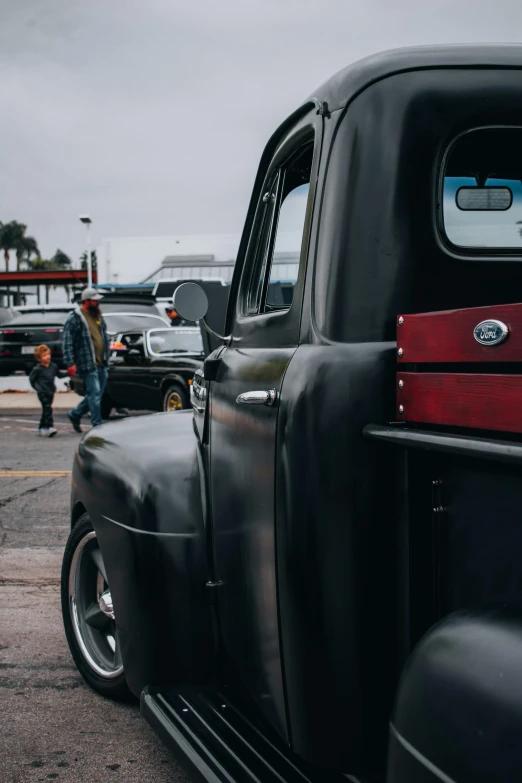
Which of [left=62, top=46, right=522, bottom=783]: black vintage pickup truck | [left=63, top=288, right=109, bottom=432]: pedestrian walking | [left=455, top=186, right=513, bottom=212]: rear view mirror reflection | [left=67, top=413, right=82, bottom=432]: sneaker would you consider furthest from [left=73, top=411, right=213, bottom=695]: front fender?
[left=67, top=413, right=82, bottom=432]: sneaker

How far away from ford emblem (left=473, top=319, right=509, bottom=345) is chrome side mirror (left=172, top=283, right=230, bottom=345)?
1.29 metres

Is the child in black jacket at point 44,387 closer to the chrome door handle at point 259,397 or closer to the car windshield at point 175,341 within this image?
the car windshield at point 175,341

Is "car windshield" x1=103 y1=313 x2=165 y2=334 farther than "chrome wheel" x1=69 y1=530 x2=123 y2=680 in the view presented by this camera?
Yes

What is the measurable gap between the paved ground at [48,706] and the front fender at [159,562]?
33cm

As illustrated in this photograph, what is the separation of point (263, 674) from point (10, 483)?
20.7ft

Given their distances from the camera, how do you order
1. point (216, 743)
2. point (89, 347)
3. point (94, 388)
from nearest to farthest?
point (216, 743) < point (89, 347) < point (94, 388)

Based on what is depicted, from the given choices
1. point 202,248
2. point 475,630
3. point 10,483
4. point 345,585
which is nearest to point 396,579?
point 345,585

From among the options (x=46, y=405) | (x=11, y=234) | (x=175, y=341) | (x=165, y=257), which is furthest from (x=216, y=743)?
(x=11, y=234)

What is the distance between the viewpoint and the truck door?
216cm

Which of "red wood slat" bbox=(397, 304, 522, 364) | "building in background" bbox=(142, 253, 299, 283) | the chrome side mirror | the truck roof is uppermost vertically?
"building in background" bbox=(142, 253, 299, 283)

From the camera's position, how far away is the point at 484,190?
7.51ft

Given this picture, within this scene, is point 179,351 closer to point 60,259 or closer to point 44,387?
point 44,387

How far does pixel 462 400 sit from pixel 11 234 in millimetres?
96354

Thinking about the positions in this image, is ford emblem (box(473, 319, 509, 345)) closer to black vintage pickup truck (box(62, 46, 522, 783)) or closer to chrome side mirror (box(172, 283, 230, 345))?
black vintage pickup truck (box(62, 46, 522, 783))
